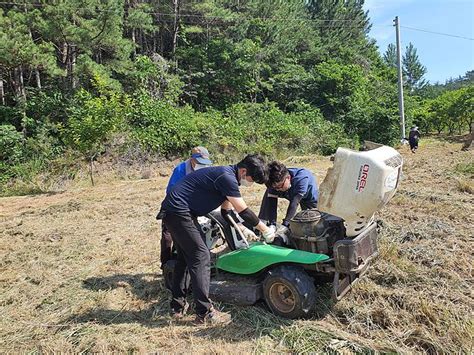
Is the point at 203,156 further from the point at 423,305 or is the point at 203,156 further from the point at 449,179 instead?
the point at 449,179

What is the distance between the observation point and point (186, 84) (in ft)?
70.0

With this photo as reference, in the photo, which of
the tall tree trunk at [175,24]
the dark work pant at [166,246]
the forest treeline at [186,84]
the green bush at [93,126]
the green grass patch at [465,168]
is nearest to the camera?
the dark work pant at [166,246]

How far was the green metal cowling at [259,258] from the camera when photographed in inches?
135

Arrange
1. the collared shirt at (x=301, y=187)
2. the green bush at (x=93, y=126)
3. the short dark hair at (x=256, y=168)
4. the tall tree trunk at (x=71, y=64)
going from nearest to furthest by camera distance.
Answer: the short dark hair at (x=256, y=168) < the collared shirt at (x=301, y=187) < the green bush at (x=93, y=126) < the tall tree trunk at (x=71, y=64)

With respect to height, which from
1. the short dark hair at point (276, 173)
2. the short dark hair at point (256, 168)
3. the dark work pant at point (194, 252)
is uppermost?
the short dark hair at point (256, 168)

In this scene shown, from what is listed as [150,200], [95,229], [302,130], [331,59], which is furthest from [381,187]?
[331,59]

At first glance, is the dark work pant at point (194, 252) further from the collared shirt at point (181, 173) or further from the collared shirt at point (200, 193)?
the collared shirt at point (181, 173)

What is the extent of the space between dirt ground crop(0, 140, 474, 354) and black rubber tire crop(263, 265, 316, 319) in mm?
83

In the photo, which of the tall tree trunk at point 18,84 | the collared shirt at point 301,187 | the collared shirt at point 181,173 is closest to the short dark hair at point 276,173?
the collared shirt at point 301,187

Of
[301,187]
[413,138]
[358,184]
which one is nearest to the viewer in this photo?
[358,184]

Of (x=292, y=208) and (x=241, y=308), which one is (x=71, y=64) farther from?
(x=241, y=308)

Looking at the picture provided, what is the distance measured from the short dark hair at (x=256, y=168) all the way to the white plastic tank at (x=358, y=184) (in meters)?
0.50

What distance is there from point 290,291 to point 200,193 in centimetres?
110

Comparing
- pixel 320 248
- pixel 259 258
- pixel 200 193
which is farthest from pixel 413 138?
pixel 200 193
